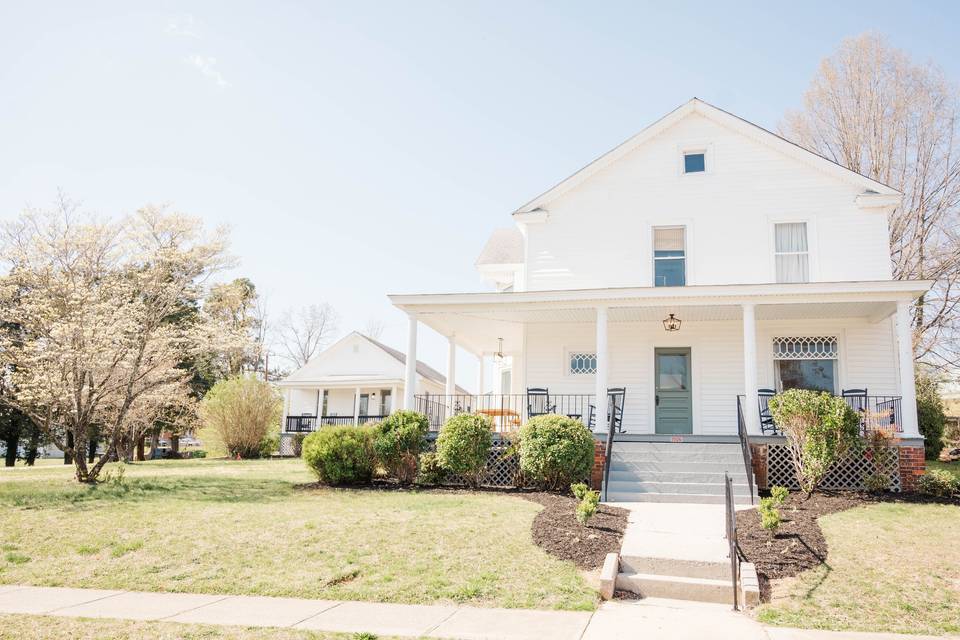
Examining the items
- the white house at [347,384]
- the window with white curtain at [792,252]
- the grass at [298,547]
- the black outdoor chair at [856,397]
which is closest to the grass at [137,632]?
the grass at [298,547]

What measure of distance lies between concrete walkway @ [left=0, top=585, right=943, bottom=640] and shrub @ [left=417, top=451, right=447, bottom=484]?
668 centimetres

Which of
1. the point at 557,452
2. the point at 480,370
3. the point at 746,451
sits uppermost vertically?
the point at 480,370

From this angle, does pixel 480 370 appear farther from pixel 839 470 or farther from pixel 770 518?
pixel 770 518

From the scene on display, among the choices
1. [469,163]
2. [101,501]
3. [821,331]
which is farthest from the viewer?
[469,163]

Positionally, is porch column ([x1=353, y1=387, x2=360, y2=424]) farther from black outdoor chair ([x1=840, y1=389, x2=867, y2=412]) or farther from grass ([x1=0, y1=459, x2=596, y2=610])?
black outdoor chair ([x1=840, y1=389, x2=867, y2=412])

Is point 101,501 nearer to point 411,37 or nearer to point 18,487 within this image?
point 18,487

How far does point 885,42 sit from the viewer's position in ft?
76.9

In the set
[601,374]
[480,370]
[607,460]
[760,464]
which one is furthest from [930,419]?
[480,370]

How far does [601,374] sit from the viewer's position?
13.6 meters

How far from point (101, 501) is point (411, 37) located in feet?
34.0

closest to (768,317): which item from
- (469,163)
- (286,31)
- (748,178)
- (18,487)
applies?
(748,178)

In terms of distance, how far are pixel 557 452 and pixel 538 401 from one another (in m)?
4.38

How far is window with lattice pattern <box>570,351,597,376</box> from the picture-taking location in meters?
16.3

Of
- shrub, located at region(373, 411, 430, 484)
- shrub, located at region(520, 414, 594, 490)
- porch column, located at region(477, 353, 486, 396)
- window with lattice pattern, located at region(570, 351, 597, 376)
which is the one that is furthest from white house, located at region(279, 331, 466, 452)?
shrub, located at region(520, 414, 594, 490)
